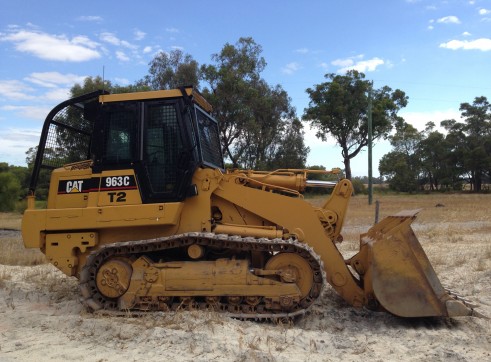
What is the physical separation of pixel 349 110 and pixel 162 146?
39.6 meters

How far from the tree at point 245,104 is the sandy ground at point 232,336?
27402 mm

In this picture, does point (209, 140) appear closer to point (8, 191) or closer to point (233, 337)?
point (233, 337)

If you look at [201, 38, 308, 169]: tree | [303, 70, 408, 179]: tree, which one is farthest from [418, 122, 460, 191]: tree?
[201, 38, 308, 169]: tree

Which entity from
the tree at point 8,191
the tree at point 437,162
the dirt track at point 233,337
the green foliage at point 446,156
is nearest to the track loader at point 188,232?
the dirt track at point 233,337

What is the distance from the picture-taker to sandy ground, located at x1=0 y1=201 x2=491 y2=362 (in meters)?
4.66

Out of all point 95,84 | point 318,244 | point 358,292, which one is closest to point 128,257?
point 318,244

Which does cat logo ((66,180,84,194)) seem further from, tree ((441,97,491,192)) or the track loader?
tree ((441,97,491,192))

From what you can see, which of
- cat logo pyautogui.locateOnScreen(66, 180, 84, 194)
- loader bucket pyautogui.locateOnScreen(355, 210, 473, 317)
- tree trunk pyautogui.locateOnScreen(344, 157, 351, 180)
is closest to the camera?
loader bucket pyautogui.locateOnScreen(355, 210, 473, 317)

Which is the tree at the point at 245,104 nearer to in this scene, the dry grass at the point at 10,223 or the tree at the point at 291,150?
the tree at the point at 291,150

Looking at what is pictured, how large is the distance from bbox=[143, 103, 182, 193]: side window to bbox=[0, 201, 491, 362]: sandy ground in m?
1.77

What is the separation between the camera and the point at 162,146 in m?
6.46

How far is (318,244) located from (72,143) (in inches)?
178

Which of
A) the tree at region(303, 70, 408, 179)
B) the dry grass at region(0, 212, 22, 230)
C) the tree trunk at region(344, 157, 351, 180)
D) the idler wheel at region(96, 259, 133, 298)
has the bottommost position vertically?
the dry grass at region(0, 212, 22, 230)

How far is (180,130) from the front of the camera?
6422 millimetres
